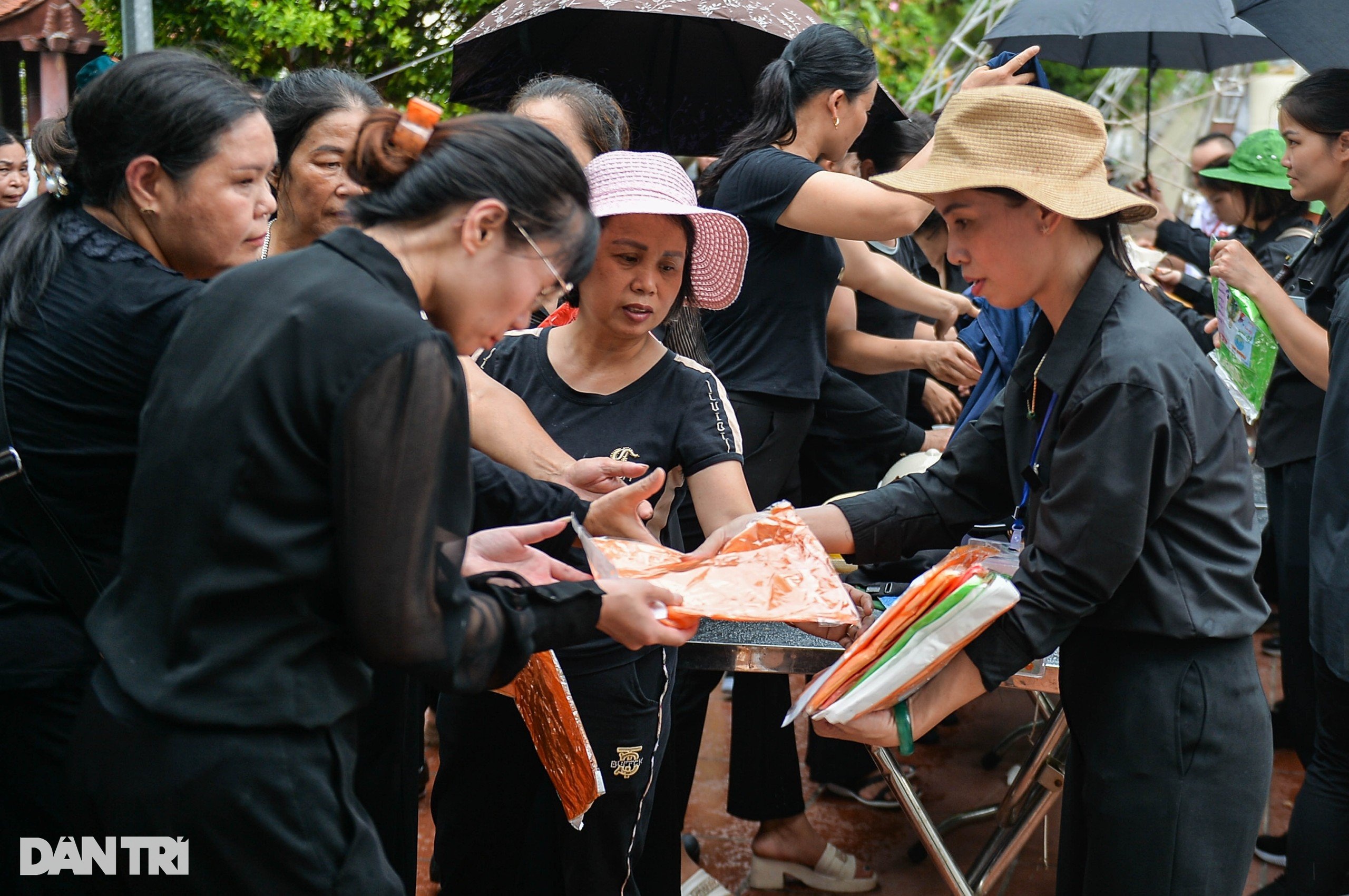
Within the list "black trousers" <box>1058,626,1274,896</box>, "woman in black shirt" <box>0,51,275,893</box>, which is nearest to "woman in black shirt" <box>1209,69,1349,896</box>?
"black trousers" <box>1058,626,1274,896</box>

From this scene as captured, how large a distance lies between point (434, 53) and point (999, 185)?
3.65 metres

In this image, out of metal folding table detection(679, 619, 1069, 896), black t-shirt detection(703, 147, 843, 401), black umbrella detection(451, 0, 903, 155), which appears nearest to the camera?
metal folding table detection(679, 619, 1069, 896)

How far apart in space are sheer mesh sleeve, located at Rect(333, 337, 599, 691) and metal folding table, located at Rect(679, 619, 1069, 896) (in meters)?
1.10

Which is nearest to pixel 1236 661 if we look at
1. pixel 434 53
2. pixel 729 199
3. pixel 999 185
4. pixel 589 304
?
pixel 999 185

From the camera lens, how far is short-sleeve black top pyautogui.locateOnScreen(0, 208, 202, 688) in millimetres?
1819

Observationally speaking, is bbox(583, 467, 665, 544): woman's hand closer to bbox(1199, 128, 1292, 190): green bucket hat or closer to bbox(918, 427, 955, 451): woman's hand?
bbox(918, 427, 955, 451): woman's hand

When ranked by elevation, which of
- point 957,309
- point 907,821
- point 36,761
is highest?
point 957,309

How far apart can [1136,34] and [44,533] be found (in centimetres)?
527

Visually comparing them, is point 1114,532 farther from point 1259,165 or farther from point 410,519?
point 1259,165

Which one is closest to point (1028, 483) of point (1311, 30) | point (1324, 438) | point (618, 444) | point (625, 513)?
point (625, 513)

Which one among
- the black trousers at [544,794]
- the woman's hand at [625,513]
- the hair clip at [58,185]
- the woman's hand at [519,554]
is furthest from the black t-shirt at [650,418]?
the hair clip at [58,185]

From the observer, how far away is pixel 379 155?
1577 millimetres

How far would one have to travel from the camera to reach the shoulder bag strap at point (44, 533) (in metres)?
1.81

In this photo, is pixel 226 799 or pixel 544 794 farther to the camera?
pixel 544 794
